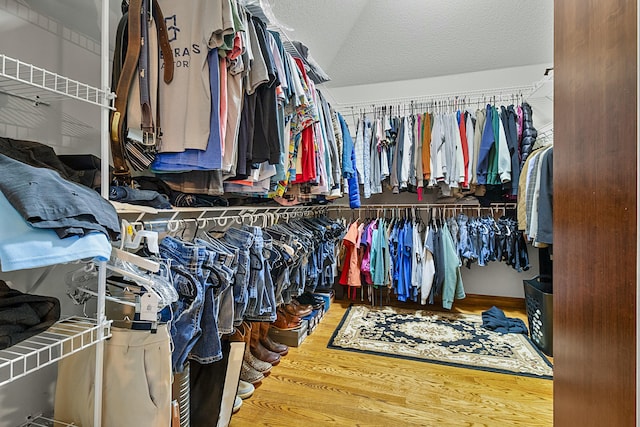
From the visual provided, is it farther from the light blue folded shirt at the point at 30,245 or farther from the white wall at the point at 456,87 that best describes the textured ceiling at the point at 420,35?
the light blue folded shirt at the point at 30,245

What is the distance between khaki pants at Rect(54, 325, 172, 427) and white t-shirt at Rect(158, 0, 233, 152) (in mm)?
680

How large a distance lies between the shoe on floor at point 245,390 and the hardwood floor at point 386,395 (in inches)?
1.2

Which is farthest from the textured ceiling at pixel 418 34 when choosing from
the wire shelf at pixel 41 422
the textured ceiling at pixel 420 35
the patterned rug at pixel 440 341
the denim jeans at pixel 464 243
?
the wire shelf at pixel 41 422

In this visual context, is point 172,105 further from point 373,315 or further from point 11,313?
point 373,315

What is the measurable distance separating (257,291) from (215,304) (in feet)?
1.02

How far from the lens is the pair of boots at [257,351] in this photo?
1.90 metres

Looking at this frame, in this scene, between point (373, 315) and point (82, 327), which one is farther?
point (373, 315)

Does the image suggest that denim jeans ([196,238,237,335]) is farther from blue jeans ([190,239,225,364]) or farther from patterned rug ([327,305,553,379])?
patterned rug ([327,305,553,379])

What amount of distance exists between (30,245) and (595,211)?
47.7 inches

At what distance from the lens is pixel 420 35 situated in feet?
10.7

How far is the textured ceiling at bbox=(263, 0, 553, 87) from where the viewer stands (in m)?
2.89

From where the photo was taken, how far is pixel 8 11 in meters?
1.04

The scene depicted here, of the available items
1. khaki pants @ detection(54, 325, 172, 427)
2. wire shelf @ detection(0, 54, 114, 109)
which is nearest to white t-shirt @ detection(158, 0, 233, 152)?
wire shelf @ detection(0, 54, 114, 109)

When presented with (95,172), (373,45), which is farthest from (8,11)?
(373,45)
